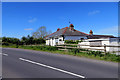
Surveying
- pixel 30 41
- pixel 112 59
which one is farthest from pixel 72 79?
pixel 30 41

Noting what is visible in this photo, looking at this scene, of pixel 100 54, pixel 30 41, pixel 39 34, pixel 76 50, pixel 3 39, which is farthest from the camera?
pixel 39 34

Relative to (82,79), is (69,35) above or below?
above

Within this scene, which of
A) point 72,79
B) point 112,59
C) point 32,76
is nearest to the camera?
point 72,79

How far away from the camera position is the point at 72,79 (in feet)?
16.5

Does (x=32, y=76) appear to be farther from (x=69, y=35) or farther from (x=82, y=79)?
(x=69, y=35)

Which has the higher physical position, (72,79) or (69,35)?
(69,35)

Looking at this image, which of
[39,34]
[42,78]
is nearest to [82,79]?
[42,78]

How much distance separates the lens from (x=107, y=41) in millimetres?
18328

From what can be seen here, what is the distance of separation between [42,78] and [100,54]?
793cm

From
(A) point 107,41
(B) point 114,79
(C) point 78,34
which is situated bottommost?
(B) point 114,79

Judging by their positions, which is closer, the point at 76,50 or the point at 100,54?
the point at 100,54

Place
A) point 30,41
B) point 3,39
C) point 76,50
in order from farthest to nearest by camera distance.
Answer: point 3,39 < point 30,41 < point 76,50

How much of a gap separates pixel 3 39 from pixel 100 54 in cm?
3581

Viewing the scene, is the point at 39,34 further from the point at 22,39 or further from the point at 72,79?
the point at 72,79
